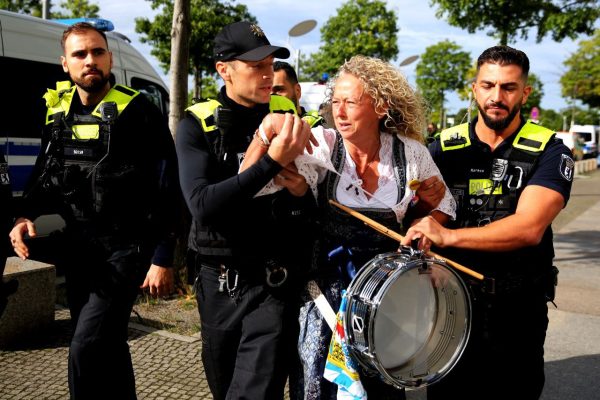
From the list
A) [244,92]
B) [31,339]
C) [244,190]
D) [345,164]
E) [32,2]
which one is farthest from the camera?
[32,2]

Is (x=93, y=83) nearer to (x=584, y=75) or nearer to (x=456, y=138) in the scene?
(x=456, y=138)

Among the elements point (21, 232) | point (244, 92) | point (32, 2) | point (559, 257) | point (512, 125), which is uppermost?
point (32, 2)

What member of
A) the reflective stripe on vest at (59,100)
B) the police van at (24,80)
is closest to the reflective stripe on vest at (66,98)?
the reflective stripe on vest at (59,100)

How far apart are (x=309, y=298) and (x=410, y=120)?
2.87 ft

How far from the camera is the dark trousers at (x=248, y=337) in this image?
2578mm

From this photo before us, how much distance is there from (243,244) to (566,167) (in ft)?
4.92

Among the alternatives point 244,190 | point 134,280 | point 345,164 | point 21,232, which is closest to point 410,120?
point 345,164

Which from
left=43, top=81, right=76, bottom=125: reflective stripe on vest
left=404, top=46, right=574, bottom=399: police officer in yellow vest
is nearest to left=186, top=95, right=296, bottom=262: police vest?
left=43, top=81, right=76, bottom=125: reflective stripe on vest

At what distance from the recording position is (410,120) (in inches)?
106

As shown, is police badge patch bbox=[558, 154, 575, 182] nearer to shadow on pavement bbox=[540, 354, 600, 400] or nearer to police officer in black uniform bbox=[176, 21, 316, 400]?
police officer in black uniform bbox=[176, 21, 316, 400]

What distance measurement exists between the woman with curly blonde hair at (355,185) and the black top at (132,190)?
102 centimetres

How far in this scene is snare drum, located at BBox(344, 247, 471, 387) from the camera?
224cm

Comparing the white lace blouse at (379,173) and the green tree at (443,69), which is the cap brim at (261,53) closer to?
the white lace blouse at (379,173)

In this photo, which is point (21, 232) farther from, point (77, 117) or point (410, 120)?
point (410, 120)
